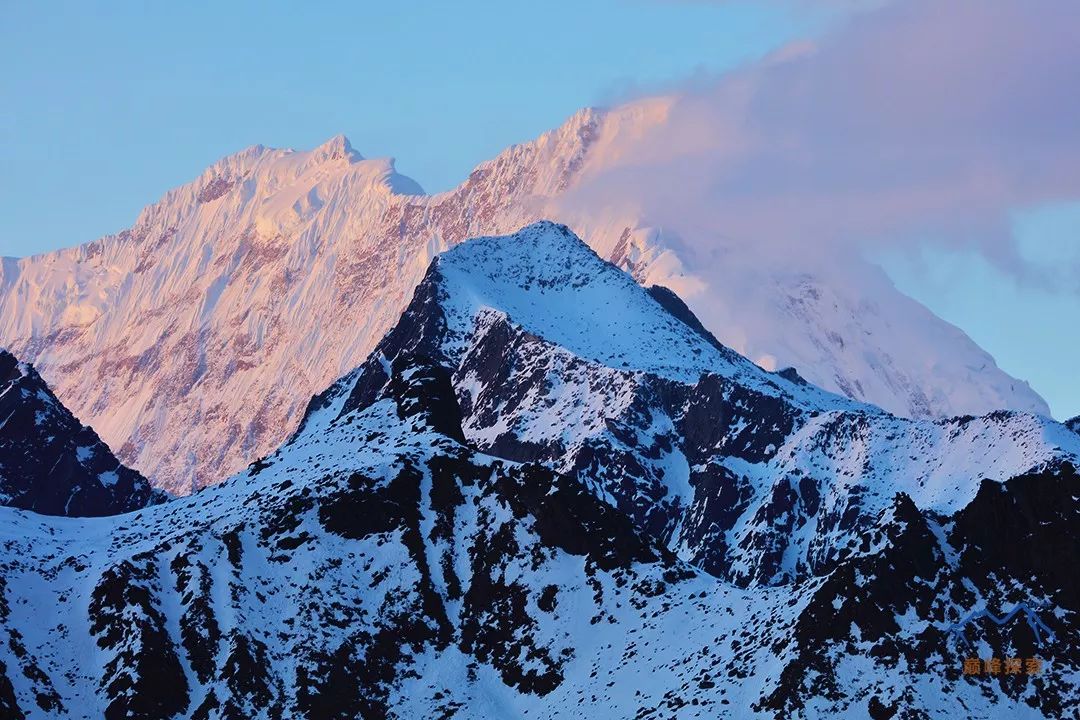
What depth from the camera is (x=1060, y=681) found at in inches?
7854

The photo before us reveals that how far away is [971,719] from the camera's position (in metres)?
199

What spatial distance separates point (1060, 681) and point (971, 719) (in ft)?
27.1
